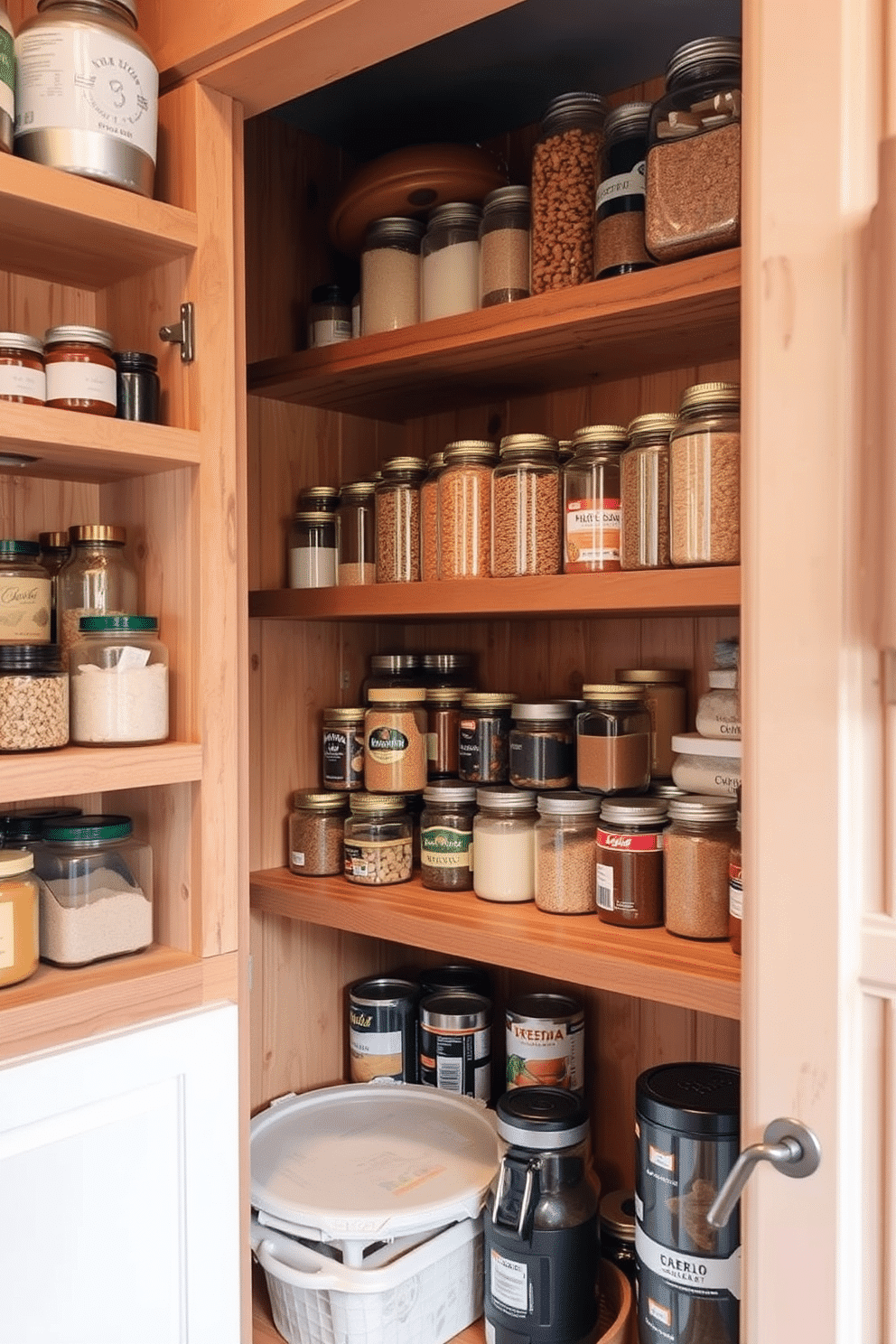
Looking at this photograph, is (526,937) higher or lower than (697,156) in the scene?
lower

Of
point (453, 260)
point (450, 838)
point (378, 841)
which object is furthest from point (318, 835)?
point (453, 260)

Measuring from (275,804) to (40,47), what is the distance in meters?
1.03

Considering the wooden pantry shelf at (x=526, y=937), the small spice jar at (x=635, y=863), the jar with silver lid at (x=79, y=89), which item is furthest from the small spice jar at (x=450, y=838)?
the jar with silver lid at (x=79, y=89)

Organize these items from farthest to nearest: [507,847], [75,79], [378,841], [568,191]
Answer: [378,841] → [507,847] → [568,191] → [75,79]

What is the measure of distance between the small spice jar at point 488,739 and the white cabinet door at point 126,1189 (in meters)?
0.49

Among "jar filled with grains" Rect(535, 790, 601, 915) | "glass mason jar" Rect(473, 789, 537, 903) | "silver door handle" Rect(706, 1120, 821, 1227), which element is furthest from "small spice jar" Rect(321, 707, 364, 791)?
"silver door handle" Rect(706, 1120, 821, 1227)

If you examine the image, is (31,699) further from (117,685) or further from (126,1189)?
(126,1189)

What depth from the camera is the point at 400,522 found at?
4.93 ft

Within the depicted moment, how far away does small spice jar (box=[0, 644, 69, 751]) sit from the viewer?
1.09 meters

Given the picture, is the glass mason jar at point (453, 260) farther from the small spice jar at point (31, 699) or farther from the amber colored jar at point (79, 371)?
the small spice jar at point (31, 699)

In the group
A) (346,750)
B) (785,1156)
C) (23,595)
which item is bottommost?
(785,1156)

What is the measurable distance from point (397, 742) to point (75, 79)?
0.91 metres

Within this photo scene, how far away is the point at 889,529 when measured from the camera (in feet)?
2.53

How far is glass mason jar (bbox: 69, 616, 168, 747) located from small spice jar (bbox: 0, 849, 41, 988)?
0.47 ft
